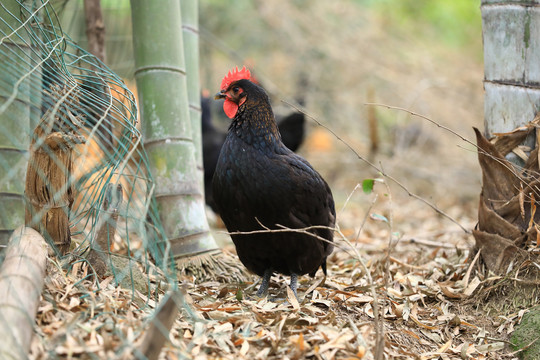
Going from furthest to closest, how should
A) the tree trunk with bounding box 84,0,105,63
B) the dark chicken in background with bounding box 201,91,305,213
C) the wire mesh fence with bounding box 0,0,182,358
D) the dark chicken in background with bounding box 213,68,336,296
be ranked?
the dark chicken in background with bounding box 201,91,305,213 < the tree trunk with bounding box 84,0,105,63 < the dark chicken in background with bounding box 213,68,336,296 < the wire mesh fence with bounding box 0,0,182,358

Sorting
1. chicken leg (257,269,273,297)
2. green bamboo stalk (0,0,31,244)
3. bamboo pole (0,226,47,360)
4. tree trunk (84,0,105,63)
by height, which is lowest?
chicken leg (257,269,273,297)

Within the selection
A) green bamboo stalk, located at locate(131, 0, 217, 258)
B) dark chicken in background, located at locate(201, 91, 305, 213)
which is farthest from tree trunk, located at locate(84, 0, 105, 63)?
dark chicken in background, located at locate(201, 91, 305, 213)

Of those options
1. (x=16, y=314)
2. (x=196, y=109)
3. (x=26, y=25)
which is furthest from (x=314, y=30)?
(x=16, y=314)

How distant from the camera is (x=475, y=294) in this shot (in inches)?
124

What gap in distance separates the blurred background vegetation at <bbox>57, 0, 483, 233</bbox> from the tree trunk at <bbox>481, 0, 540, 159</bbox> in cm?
458

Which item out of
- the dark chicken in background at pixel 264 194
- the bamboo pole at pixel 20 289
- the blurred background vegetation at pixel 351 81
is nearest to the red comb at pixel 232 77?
the dark chicken in background at pixel 264 194

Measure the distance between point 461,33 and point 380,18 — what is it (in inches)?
87.1

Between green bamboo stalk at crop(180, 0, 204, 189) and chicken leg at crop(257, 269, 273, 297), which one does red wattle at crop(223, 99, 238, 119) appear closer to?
green bamboo stalk at crop(180, 0, 204, 189)

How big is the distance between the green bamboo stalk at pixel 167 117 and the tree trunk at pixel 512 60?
185cm

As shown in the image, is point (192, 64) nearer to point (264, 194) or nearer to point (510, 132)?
point (264, 194)

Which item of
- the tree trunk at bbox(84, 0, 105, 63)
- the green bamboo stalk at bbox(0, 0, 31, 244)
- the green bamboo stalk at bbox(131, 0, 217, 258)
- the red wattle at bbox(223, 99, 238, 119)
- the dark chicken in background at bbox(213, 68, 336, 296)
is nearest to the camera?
the green bamboo stalk at bbox(0, 0, 31, 244)

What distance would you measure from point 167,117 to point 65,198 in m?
0.97

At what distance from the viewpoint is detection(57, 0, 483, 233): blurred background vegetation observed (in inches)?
324

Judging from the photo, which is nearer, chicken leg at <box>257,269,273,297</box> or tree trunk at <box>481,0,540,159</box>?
tree trunk at <box>481,0,540,159</box>
